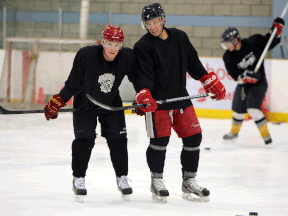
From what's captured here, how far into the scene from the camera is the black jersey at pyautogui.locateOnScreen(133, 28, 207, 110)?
2.78 metres

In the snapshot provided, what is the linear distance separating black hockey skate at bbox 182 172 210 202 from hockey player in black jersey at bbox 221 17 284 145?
Result: 2461 mm

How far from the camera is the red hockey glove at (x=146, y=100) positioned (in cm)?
267

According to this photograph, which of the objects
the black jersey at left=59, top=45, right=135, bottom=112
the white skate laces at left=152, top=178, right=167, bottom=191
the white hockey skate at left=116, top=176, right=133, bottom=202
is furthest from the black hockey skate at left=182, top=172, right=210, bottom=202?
the black jersey at left=59, top=45, right=135, bottom=112

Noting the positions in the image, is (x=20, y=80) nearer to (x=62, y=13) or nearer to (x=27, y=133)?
(x=62, y=13)

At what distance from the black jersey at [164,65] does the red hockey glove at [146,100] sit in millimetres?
55

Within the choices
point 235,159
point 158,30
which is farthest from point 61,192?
point 235,159

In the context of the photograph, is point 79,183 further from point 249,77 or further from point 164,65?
point 249,77

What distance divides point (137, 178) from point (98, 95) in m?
0.90

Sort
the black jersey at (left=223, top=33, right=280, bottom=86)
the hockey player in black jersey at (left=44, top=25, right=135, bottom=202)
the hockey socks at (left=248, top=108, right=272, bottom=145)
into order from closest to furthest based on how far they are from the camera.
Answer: the hockey player in black jersey at (left=44, top=25, right=135, bottom=202) → the hockey socks at (left=248, top=108, right=272, bottom=145) → the black jersey at (left=223, top=33, right=280, bottom=86)

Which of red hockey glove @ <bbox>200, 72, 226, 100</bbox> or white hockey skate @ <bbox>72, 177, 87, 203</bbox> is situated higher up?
red hockey glove @ <bbox>200, 72, 226, 100</bbox>

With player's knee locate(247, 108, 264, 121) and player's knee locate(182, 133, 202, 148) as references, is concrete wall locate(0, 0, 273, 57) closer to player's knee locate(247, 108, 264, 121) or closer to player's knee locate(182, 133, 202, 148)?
player's knee locate(247, 108, 264, 121)

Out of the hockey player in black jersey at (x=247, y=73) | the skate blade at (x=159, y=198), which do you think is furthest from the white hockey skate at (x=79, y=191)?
the hockey player in black jersey at (x=247, y=73)

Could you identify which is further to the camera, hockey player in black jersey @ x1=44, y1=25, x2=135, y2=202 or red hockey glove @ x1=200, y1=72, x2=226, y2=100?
red hockey glove @ x1=200, y1=72, x2=226, y2=100

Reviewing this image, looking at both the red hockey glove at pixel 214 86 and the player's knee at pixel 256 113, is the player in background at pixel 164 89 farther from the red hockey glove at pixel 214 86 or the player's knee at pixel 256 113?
the player's knee at pixel 256 113
